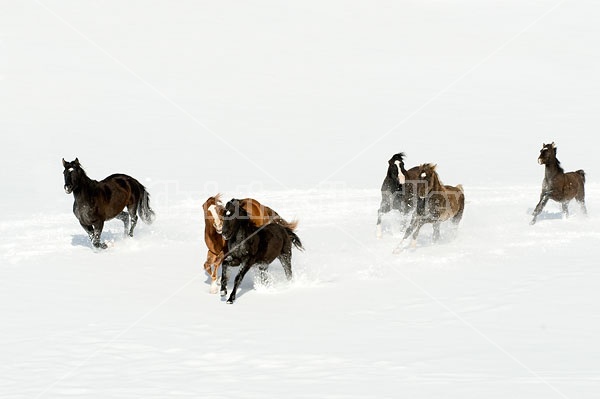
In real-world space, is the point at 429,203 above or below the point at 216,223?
above

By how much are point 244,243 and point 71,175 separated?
4.27 m

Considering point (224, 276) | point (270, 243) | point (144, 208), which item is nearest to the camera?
point (224, 276)

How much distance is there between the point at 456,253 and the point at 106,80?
89.3ft

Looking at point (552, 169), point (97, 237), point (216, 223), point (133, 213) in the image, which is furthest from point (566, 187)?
point (97, 237)

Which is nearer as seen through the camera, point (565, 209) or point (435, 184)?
→ point (435, 184)

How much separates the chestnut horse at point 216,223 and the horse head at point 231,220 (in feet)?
0.32

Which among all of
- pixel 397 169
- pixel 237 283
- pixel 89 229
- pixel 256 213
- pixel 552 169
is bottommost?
pixel 237 283

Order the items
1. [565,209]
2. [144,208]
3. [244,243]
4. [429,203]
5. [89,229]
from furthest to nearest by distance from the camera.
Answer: [565,209] < [144,208] < [429,203] < [89,229] < [244,243]

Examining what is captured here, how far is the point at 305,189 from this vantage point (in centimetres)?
1995

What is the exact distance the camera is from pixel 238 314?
9.16 m

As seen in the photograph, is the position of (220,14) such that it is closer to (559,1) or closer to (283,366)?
(559,1)

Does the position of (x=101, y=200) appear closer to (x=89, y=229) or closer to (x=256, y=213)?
(x=89, y=229)

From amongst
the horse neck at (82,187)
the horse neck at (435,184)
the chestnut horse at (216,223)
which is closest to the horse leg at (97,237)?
the horse neck at (82,187)

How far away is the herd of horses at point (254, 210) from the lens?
9.60 metres
